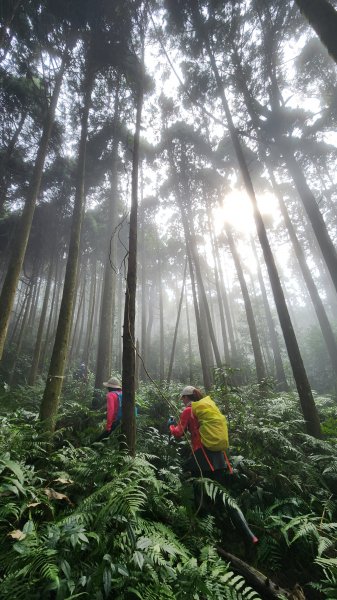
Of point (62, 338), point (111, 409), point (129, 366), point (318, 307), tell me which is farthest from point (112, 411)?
point (318, 307)

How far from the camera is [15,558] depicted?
6.11 ft

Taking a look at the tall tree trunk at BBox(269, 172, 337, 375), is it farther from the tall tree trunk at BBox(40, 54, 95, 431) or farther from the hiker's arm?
the hiker's arm

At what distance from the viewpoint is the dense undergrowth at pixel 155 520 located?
72.8 inches

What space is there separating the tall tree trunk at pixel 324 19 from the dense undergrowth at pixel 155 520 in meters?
7.98

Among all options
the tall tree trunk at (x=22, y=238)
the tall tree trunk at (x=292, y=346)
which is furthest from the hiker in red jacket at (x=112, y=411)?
the tall tree trunk at (x=292, y=346)

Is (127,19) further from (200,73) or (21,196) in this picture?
(21,196)

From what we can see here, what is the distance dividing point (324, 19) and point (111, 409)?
30.0ft

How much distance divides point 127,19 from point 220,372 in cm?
1056

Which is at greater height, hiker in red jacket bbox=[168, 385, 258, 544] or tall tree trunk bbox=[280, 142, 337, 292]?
tall tree trunk bbox=[280, 142, 337, 292]

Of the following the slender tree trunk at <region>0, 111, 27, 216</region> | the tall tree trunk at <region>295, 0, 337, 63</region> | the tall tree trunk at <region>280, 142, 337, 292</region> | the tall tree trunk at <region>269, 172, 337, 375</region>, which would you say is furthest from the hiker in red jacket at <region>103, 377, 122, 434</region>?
the tall tree trunk at <region>269, 172, 337, 375</region>

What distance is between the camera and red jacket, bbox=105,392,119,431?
475cm

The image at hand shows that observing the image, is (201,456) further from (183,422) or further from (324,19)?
(324,19)

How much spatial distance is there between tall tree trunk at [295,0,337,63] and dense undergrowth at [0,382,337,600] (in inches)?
314

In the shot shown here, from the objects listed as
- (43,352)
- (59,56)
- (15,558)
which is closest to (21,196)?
(59,56)
